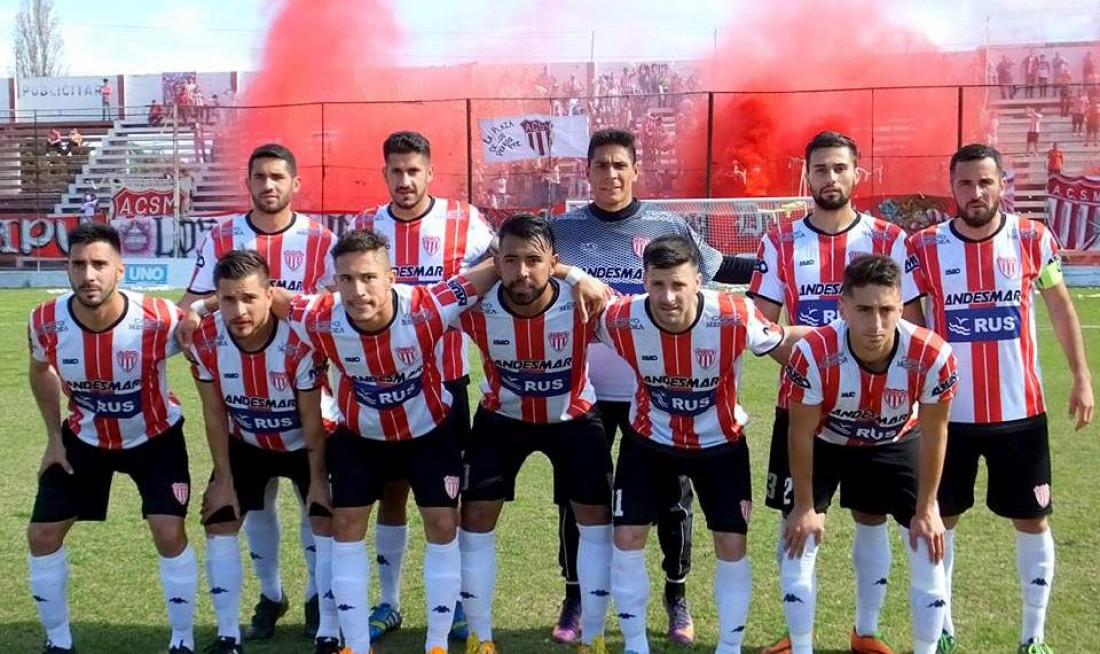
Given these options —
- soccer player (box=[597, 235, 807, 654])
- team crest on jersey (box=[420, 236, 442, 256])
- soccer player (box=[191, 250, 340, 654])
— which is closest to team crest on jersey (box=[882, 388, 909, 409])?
soccer player (box=[597, 235, 807, 654])

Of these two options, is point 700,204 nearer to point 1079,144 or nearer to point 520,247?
point 1079,144

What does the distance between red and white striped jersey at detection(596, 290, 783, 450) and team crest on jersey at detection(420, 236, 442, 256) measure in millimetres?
984

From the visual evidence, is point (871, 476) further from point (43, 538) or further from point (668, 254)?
point (43, 538)

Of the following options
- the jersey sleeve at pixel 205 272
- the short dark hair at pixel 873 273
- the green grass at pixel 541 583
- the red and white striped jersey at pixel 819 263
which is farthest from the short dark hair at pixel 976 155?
the jersey sleeve at pixel 205 272

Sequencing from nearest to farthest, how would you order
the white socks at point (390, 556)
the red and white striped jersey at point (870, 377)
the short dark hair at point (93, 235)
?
the red and white striped jersey at point (870, 377) < the short dark hair at point (93, 235) < the white socks at point (390, 556)

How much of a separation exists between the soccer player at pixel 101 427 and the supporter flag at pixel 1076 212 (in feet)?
68.6

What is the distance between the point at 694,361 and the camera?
4.13 meters

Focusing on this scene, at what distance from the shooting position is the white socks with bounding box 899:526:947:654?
4012 millimetres

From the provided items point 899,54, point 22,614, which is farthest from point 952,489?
point 899,54

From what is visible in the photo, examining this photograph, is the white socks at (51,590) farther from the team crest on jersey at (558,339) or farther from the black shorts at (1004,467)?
the black shorts at (1004,467)

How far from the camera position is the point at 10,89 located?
45.6 metres

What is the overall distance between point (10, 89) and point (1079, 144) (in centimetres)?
4003

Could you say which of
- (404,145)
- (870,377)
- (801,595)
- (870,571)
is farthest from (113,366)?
(870,571)

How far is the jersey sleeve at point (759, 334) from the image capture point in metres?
4.12
